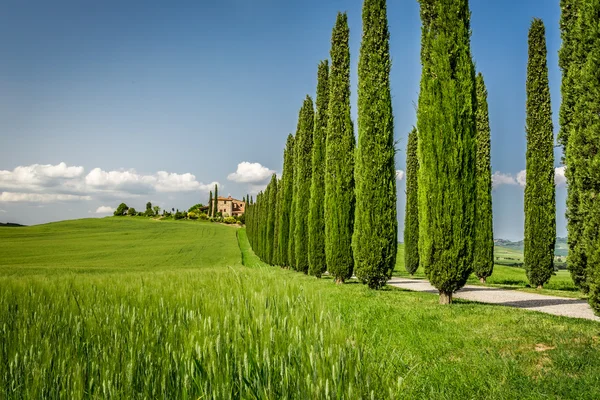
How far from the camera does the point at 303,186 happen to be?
22047mm

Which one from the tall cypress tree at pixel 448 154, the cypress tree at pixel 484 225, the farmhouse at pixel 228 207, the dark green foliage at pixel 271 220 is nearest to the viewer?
the tall cypress tree at pixel 448 154

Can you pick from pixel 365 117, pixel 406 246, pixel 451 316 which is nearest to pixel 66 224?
pixel 406 246

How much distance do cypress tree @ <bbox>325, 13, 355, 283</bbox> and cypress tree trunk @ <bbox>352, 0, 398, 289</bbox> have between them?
2.16 metres

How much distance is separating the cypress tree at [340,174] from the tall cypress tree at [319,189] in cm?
243

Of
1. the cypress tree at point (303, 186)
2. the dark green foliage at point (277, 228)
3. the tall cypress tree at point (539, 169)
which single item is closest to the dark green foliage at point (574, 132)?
the tall cypress tree at point (539, 169)

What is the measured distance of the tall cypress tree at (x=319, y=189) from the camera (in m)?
18.6

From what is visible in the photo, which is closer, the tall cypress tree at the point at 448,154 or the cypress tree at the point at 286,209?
the tall cypress tree at the point at 448,154

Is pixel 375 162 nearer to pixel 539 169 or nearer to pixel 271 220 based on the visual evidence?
pixel 539 169

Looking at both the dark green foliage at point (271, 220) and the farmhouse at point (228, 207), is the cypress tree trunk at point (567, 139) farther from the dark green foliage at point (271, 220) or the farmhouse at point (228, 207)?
the farmhouse at point (228, 207)

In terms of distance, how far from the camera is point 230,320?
2.81m

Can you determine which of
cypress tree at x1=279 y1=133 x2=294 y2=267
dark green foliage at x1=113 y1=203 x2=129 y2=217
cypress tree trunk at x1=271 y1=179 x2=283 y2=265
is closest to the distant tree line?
cypress tree at x1=279 y1=133 x2=294 y2=267

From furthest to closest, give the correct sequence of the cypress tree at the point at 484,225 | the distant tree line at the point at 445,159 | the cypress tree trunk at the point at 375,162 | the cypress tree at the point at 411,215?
1. the cypress tree at the point at 411,215
2. the cypress tree at the point at 484,225
3. the cypress tree trunk at the point at 375,162
4. the distant tree line at the point at 445,159

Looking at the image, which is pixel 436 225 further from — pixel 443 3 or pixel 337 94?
pixel 337 94

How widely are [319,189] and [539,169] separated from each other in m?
9.94
